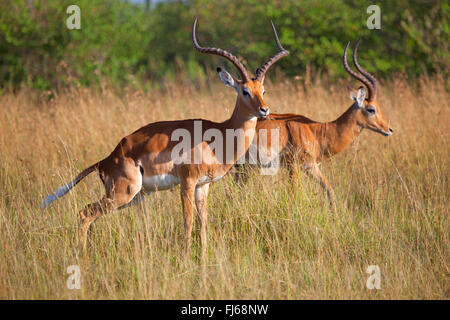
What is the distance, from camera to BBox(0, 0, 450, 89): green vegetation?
11.5 metres

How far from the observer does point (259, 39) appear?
14375mm

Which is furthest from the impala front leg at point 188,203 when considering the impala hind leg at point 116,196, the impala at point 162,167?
the impala hind leg at point 116,196

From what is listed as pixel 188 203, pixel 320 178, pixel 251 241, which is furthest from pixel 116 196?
pixel 320 178

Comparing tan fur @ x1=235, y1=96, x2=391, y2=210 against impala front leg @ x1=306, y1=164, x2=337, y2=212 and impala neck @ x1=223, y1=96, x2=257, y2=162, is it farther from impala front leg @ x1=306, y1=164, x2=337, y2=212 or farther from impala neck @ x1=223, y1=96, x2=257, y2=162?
impala neck @ x1=223, y1=96, x2=257, y2=162

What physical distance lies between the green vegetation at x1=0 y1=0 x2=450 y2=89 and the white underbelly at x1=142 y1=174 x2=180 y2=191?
6.51m

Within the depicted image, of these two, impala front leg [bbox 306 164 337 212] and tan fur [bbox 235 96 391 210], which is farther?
tan fur [bbox 235 96 391 210]

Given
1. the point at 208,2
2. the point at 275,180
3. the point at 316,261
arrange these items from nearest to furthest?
1. the point at 316,261
2. the point at 275,180
3. the point at 208,2

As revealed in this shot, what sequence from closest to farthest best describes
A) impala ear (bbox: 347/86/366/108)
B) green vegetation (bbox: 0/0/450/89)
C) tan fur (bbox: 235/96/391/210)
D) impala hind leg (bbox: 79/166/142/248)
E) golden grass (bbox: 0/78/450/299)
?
golden grass (bbox: 0/78/450/299)
impala hind leg (bbox: 79/166/142/248)
tan fur (bbox: 235/96/391/210)
impala ear (bbox: 347/86/366/108)
green vegetation (bbox: 0/0/450/89)

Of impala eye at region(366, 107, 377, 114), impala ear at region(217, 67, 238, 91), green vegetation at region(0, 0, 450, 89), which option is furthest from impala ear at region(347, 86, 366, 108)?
green vegetation at region(0, 0, 450, 89)

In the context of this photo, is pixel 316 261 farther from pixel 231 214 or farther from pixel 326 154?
pixel 326 154
